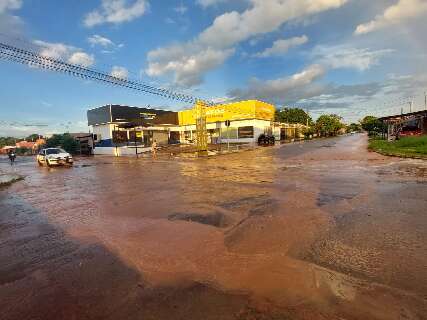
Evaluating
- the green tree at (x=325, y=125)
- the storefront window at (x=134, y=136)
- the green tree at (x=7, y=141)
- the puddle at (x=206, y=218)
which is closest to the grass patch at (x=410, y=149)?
the puddle at (x=206, y=218)

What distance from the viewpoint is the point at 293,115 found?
3521 inches

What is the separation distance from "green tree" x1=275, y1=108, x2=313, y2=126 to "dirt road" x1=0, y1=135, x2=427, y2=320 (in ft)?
266

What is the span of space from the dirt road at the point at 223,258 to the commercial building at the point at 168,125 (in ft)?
97.8

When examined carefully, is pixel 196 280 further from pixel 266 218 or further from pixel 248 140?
pixel 248 140

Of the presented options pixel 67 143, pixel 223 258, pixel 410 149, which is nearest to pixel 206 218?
pixel 223 258

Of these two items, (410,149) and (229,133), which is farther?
(229,133)

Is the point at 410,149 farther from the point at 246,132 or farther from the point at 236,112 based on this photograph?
the point at 236,112

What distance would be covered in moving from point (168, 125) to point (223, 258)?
154 feet

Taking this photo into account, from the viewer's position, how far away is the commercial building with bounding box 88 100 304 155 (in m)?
42.0

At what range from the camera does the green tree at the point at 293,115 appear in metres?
88.3

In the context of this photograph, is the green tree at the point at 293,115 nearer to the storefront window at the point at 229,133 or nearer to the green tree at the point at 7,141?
the storefront window at the point at 229,133

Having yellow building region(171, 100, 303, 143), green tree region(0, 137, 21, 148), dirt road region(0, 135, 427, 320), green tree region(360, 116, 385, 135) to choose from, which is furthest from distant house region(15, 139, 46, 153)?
green tree region(360, 116, 385, 135)

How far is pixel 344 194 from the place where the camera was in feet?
30.2

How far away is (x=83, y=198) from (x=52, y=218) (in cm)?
284
